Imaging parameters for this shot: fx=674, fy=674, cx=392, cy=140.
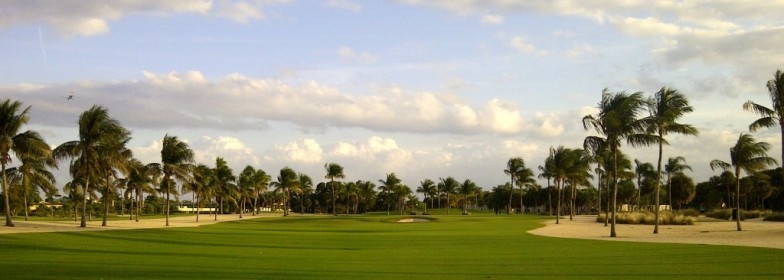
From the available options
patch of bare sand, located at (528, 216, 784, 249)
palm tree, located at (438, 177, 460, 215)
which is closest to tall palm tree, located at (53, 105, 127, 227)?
patch of bare sand, located at (528, 216, 784, 249)

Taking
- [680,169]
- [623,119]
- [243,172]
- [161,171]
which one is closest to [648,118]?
[623,119]

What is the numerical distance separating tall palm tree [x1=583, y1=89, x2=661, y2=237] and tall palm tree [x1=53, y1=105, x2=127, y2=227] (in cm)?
3491

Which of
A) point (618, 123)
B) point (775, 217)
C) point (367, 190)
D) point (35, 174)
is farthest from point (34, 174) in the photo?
point (367, 190)

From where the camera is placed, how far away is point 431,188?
6181 inches

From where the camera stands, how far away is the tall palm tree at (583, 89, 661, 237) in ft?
139

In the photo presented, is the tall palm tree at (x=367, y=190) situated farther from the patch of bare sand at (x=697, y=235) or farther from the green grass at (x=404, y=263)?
the green grass at (x=404, y=263)

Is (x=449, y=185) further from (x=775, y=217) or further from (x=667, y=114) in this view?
(x=667, y=114)

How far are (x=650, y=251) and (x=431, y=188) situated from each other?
129 m

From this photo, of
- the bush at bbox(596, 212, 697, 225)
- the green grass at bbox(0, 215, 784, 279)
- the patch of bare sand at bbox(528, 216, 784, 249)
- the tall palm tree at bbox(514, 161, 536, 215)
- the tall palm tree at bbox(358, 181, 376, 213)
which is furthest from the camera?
the tall palm tree at bbox(358, 181, 376, 213)

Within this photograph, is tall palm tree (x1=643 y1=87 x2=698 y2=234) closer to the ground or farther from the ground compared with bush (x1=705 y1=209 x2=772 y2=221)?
farther from the ground

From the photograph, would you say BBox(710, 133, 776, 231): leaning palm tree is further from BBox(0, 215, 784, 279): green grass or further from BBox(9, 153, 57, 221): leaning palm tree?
BBox(9, 153, 57, 221): leaning palm tree

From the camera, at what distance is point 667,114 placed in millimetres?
43750

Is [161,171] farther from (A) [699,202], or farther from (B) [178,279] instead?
(A) [699,202]

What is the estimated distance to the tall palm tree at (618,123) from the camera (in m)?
42.3
